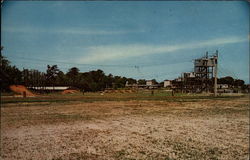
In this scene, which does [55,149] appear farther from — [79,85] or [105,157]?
[79,85]

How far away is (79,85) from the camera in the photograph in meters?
51.3

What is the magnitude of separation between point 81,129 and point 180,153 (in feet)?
16.6

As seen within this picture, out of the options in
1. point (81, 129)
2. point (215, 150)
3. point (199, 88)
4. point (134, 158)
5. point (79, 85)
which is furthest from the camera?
point (79, 85)

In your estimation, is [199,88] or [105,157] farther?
[199,88]

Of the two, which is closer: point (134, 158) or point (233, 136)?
point (134, 158)

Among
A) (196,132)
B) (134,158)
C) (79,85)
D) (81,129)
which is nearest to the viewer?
(134,158)

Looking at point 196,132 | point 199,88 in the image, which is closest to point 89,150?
point 196,132

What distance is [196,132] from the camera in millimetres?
9539

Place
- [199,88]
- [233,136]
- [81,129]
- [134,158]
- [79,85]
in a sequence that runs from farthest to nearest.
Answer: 1. [79,85]
2. [199,88]
3. [81,129]
4. [233,136]
5. [134,158]

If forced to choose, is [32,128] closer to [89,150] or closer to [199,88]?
[89,150]

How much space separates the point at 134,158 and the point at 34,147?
10.1ft

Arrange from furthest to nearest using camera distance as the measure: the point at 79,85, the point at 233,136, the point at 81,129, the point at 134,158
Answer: the point at 79,85
the point at 81,129
the point at 233,136
the point at 134,158

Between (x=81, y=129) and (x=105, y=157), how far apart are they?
4364 millimetres

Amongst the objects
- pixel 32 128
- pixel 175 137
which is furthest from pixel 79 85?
pixel 175 137
